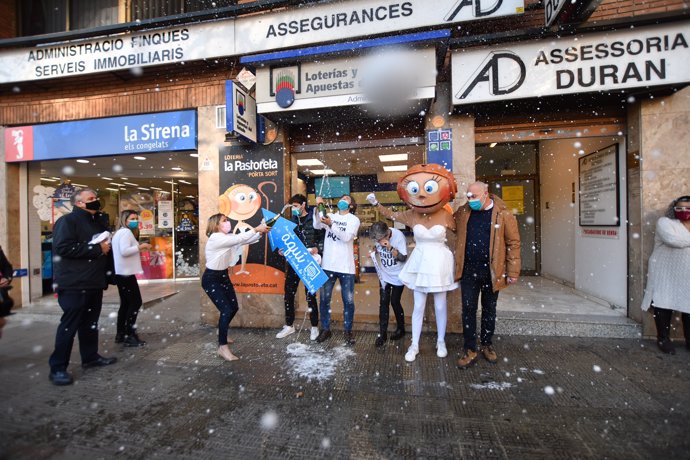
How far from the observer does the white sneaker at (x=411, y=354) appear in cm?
406

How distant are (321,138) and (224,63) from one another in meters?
2.01

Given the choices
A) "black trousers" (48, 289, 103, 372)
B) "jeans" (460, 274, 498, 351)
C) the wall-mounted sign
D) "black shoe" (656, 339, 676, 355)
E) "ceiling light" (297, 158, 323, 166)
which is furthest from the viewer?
"ceiling light" (297, 158, 323, 166)

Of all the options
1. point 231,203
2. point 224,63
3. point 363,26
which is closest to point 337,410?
point 231,203

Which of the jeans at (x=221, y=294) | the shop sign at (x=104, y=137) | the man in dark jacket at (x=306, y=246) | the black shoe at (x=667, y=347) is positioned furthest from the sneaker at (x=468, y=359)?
the shop sign at (x=104, y=137)

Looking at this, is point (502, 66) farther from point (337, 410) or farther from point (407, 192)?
point (337, 410)

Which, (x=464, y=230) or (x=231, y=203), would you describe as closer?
(x=464, y=230)

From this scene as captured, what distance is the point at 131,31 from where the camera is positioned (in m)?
5.80

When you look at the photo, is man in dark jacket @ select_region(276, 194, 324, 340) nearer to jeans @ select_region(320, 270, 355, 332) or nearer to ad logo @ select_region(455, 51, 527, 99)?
jeans @ select_region(320, 270, 355, 332)

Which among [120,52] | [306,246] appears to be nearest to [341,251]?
[306,246]

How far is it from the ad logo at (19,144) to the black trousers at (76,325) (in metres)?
4.50

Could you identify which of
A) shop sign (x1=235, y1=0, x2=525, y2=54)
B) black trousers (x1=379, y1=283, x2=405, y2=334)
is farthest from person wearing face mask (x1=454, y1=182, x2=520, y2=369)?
shop sign (x1=235, y1=0, x2=525, y2=54)

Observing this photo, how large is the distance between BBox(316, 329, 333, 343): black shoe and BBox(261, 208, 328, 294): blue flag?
2.15ft

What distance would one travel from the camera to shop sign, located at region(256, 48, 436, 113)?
468 cm

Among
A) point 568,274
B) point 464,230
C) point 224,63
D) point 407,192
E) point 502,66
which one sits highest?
point 224,63
